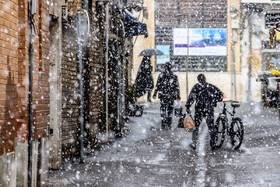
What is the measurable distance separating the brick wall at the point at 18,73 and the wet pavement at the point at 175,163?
1405 mm

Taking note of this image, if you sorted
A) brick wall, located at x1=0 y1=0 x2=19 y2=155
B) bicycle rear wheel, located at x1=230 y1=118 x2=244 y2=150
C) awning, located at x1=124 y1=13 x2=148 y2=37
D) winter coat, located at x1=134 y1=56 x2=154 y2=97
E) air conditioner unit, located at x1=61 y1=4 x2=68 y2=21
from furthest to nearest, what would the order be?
1. winter coat, located at x1=134 y1=56 x2=154 y2=97
2. awning, located at x1=124 y1=13 x2=148 y2=37
3. bicycle rear wheel, located at x1=230 y1=118 x2=244 y2=150
4. air conditioner unit, located at x1=61 y1=4 x2=68 y2=21
5. brick wall, located at x1=0 y1=0 x2=19 y2=155

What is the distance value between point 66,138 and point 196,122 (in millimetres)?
3440

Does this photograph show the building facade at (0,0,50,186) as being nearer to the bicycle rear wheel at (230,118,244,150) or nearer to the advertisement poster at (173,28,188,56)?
the bicycle rear wheel at (230,118,244,150)

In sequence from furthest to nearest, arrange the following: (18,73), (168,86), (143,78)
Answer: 1. (143,78)
2. (168,86)
3. (18,73)

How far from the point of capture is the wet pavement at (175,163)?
351 inches

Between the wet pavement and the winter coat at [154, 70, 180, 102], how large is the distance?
142 centimetres

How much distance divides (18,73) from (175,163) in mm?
4554

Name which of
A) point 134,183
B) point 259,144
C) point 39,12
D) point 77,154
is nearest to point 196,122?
point 259,144

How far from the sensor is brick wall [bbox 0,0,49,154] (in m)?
6.52

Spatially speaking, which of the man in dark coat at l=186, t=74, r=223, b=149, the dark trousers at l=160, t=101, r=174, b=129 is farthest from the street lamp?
the man in dark coat at l=186, t=74, r=223, b=149

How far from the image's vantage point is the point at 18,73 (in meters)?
7.42

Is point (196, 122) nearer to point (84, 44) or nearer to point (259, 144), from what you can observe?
point (259, 144)

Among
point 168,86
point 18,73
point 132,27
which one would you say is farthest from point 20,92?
point 132,27

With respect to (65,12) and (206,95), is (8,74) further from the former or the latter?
(206,95)
